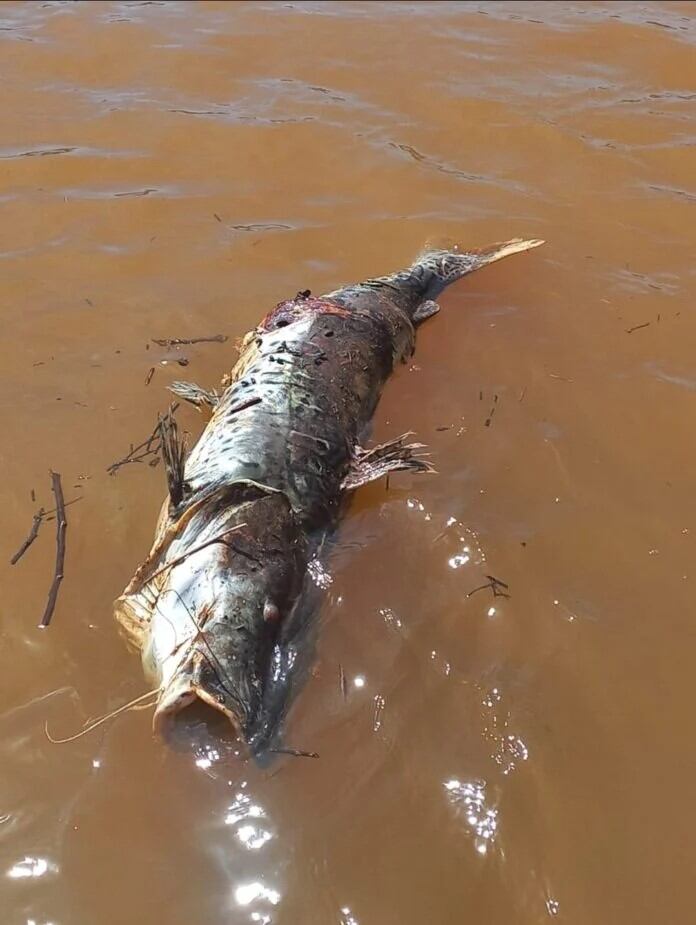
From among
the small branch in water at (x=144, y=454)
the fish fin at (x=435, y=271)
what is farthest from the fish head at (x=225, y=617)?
the fish fin at (x=435, y=271)

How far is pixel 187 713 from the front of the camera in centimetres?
282

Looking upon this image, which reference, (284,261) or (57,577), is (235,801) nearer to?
(57,577)

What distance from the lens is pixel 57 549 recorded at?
3.42 metres

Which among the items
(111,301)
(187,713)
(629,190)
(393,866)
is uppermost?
(629,190)

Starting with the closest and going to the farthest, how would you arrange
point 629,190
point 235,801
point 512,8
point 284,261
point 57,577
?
point 235,801
point 57,577
point 284,261
point 629,190
point 512,8

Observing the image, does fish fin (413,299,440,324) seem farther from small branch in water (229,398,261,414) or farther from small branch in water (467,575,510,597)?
small branch in water (467,575,510,597)

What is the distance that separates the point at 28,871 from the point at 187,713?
66 cm

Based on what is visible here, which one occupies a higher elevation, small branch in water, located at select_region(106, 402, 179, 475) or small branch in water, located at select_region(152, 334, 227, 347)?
small branch in water, located at select_region(152, 334, 227, 347)

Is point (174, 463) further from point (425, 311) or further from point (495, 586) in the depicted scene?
point (425, 311)

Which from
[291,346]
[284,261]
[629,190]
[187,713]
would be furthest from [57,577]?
[629,190]

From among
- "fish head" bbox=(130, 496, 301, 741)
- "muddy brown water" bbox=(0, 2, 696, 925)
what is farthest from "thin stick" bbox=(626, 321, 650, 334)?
"fish head" bbox=(130, 496, 301, 741)

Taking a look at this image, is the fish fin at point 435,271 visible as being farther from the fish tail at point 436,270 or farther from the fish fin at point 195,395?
the fish fin at point 195,395

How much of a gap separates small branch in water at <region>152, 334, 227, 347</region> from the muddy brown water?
5 cm

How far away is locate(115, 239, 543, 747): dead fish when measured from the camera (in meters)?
2.82
